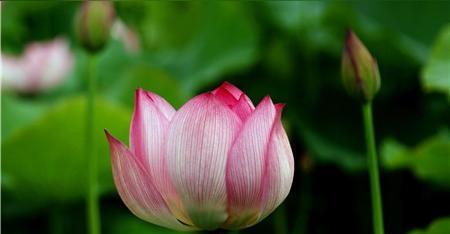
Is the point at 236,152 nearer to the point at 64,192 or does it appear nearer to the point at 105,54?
the point at 64,192

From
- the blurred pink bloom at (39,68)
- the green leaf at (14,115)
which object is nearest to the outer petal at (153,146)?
the green leaf at (14,115)

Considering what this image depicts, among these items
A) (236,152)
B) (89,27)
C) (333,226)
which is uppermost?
(89,27)

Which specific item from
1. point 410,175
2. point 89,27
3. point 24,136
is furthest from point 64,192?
point 410,175

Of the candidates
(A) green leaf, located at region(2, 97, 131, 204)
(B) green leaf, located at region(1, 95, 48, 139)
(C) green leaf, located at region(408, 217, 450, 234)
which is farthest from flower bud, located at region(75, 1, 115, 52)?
(B) green leaf, located at region(1, 95, 48, 139)

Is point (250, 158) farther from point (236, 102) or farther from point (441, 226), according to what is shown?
point (441, 226)

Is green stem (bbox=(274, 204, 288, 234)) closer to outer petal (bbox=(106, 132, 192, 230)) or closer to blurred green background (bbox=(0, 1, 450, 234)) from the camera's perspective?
blurred green background (bbox=(0, 1, 450, 234))

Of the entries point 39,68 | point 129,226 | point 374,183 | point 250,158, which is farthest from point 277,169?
point 39,68

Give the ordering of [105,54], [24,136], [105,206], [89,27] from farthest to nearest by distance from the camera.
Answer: [105,54] < [105,206] < [24,136] < [89,27]

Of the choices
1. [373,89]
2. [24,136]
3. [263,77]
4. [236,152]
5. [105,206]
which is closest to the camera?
[236,152]
